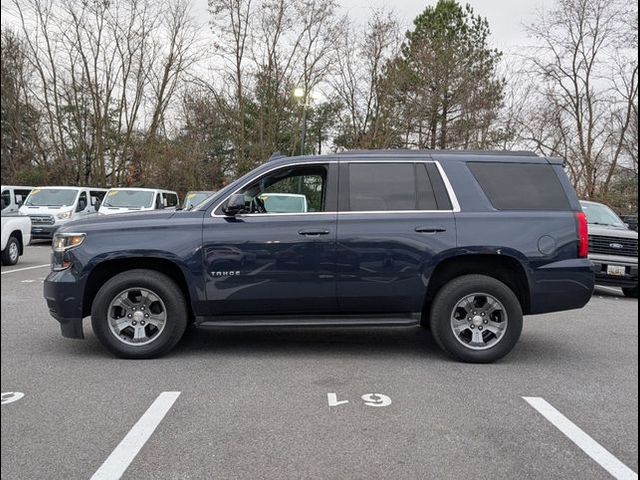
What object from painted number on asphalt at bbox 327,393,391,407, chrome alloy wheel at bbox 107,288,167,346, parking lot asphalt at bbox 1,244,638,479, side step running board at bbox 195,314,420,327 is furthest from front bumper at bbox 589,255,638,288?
chrome alloy wheel at bbox 107,288,167,346

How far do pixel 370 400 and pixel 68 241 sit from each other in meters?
3.06

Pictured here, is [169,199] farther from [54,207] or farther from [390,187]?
[390,187]

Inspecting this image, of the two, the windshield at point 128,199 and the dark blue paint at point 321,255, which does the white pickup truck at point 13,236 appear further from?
the dark blue paint at point 321,255

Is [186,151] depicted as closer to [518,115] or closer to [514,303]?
[518,115]

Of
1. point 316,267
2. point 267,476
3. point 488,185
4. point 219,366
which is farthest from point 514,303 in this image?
point 267,476

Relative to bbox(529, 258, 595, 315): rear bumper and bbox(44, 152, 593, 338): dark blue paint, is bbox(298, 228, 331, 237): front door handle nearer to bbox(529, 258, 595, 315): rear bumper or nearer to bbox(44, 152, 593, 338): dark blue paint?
bbox(44, 152, 593, 338): dark blue paint

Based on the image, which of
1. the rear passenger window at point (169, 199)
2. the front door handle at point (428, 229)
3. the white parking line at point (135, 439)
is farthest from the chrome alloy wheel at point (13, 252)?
the front door handle at point (428, 229)

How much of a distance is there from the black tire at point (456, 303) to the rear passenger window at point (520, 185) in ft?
2.53

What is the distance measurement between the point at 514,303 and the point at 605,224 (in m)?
7.36

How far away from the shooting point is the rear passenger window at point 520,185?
18.0 feet

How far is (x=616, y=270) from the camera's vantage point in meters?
10.5

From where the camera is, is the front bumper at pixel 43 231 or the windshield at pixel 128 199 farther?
the windshield at pixel 128 199

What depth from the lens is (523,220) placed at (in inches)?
213

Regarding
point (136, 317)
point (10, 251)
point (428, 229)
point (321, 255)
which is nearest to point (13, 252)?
point (10, 251)
